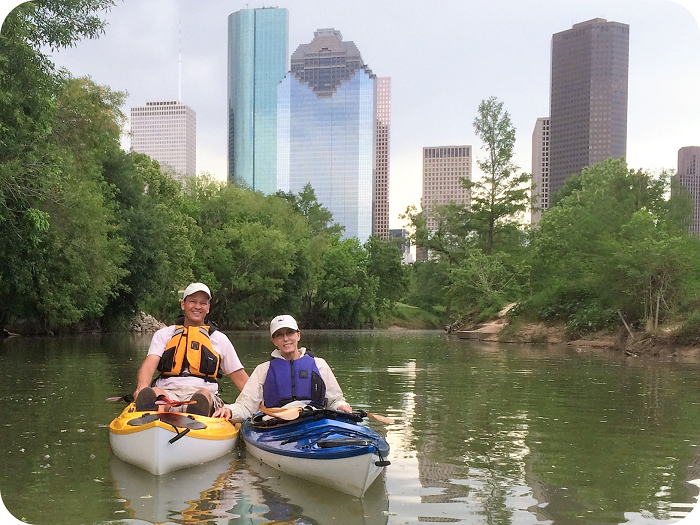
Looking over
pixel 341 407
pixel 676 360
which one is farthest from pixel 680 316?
pixel 341 407

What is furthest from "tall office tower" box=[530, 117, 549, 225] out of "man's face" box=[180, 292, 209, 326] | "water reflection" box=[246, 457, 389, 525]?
"water reflection" box=[246, 457, 389, 525]

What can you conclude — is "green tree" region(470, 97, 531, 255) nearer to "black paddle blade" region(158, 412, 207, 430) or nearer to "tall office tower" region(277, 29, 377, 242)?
"tall office tower" region(277, 29, 377, 242)

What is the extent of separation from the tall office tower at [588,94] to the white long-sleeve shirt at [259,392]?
4100 cm

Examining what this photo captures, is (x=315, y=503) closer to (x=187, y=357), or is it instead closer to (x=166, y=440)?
(x=166, y=440)

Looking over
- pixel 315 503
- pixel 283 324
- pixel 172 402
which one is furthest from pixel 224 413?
pixel 315 503

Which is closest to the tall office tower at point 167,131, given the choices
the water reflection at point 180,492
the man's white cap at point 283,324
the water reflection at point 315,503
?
the man's white cap at point 283,324

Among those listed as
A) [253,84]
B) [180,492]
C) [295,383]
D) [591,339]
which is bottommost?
[591,339]

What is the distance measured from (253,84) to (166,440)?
204 feet

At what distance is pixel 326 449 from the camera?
615 cm

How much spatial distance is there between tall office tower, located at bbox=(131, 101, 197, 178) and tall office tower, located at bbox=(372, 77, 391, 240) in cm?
2741

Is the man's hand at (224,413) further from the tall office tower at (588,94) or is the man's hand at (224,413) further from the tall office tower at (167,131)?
the tall office tower at (167,131)

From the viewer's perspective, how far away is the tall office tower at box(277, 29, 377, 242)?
70.6m

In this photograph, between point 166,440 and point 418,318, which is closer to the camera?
point 166,440

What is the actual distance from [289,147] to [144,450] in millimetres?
68124
